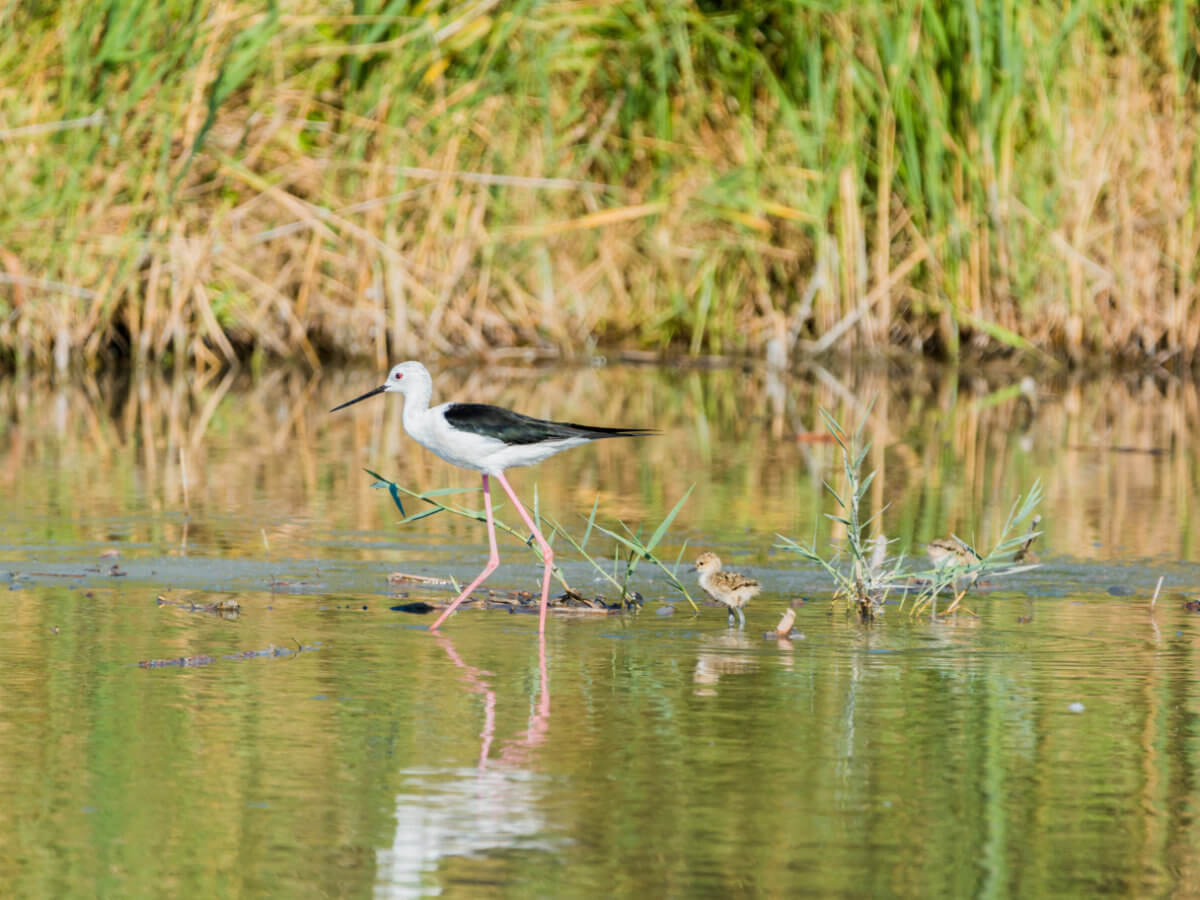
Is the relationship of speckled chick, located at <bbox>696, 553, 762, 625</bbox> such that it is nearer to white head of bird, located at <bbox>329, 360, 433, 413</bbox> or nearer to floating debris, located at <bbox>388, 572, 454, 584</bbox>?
floating debris, located at <bbox>388, 572, 454, 584</bbox>

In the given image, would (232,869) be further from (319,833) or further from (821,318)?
(821,318)

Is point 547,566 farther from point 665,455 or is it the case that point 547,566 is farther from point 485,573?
point 665,455

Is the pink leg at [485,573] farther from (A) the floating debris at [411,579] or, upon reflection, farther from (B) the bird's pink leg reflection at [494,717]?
(B) the bird's pink leg reflection at [494,717]

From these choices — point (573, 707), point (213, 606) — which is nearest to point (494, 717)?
point (573, 707)

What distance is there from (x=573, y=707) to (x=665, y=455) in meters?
6.74

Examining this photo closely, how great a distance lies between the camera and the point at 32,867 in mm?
3924

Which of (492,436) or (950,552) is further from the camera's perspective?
(950,552)

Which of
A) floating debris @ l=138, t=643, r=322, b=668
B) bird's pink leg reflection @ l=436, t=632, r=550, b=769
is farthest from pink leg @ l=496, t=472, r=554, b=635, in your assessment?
floating debris @ l=138, t=643, r=322, b=668

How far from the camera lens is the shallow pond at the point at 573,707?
403 centimetres

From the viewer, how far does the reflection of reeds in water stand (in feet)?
30.0

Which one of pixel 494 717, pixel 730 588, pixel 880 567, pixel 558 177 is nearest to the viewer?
pixel 494 717

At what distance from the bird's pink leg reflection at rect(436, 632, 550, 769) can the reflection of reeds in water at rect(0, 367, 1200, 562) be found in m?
2.15

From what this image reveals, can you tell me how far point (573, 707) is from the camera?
5355mm

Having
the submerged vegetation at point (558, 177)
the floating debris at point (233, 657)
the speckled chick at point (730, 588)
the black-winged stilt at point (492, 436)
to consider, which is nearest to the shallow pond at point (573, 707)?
the floating debris at point (233, 657)
